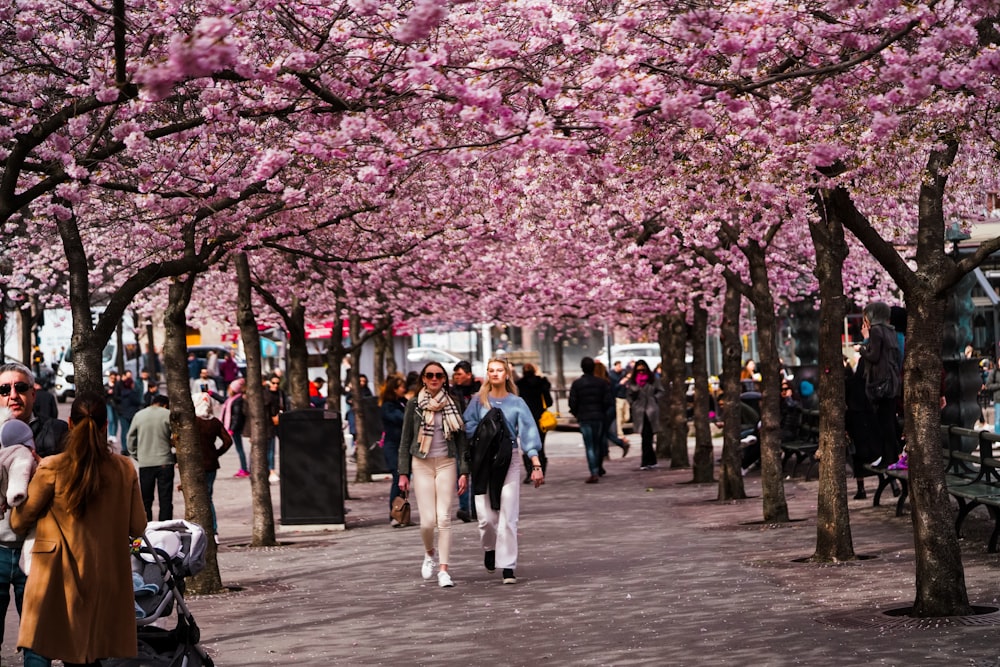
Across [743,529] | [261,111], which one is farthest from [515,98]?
[743,529]

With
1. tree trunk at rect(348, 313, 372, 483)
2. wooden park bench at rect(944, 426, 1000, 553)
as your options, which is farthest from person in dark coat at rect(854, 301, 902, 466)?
tree trunk at rect(348, 313, 372, 483)

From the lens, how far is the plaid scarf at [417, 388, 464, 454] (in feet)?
48.1

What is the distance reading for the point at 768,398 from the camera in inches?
729

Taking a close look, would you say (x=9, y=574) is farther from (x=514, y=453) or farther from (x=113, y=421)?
(x=113, y=421)

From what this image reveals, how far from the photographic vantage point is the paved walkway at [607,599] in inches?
405

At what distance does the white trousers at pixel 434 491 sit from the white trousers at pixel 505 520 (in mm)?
328

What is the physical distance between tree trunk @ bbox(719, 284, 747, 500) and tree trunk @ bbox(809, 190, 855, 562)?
6.80 metres

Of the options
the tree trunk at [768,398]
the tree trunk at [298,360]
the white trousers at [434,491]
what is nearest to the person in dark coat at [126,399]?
the tree trunk at [298,360]

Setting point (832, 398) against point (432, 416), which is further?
point (432, 416)

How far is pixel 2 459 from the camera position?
324 inches

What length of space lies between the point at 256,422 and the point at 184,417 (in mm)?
4064

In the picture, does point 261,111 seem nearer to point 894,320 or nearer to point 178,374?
point 178,374

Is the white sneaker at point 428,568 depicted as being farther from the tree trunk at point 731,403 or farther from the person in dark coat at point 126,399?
the person in dark coat at point 126,399

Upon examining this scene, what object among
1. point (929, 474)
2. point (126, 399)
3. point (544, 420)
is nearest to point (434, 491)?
point (929, 474)
